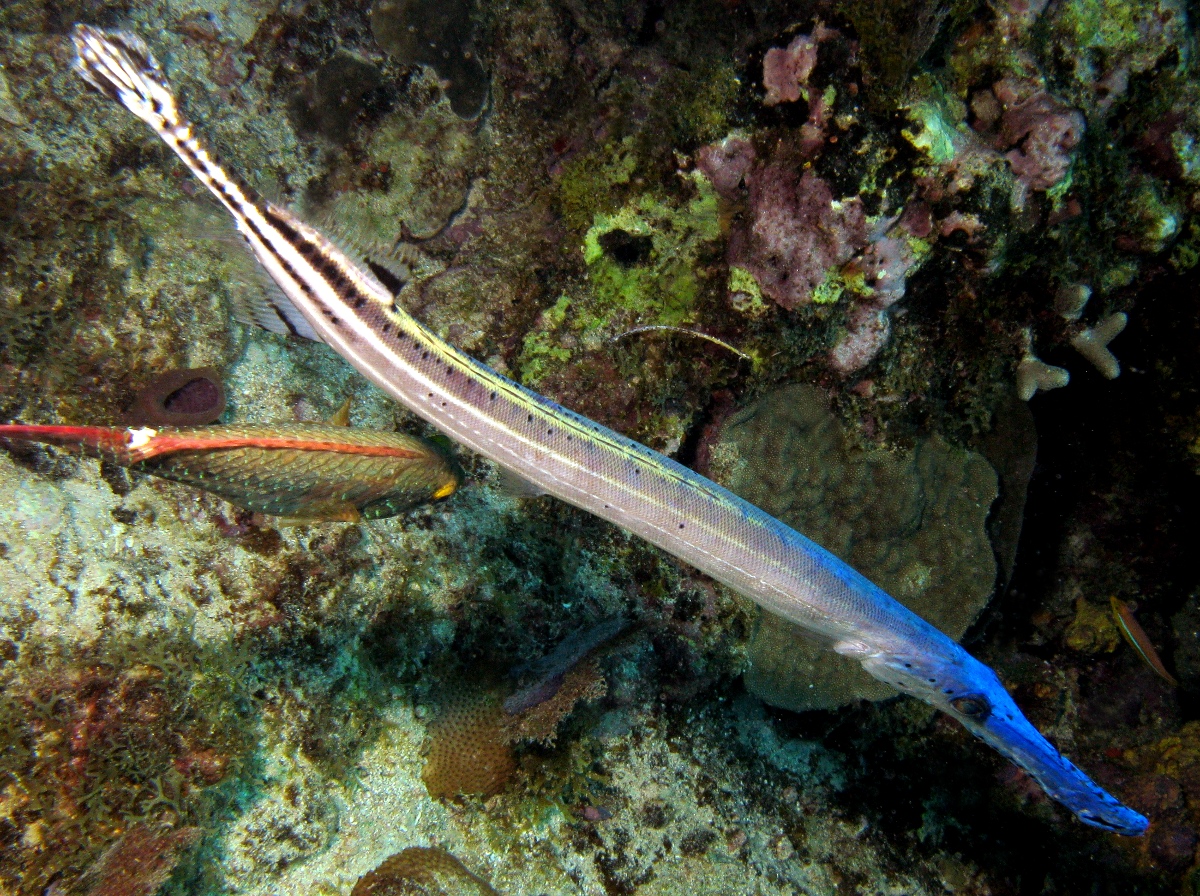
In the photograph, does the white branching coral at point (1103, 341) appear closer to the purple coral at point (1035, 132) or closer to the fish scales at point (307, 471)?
the purple coral at point (1035, 132)

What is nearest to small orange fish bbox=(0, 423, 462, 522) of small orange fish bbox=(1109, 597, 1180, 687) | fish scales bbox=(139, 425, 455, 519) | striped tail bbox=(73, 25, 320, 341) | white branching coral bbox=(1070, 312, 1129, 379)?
fish scales bbox=(139, 425, 455, 519)

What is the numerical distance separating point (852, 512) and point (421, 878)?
405 cm

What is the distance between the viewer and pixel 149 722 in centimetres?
311

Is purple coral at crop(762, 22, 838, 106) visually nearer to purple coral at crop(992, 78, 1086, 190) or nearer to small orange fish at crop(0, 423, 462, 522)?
Answer: purple coral at crop(992, 78, 1086, 190)

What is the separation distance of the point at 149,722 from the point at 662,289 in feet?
13.5

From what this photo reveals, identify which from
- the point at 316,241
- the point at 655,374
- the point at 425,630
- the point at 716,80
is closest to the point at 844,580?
the point at 655,374

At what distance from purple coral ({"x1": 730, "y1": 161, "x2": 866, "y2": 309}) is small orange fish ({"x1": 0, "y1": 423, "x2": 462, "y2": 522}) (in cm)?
237

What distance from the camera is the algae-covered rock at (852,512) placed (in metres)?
4.35

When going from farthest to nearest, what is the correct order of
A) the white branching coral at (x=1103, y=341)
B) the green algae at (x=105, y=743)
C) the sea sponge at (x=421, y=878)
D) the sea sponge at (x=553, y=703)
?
the white branching coral at (x=1103, y=341) → the sea sponge at (x=553, y=703) → the sea sponge at (x=421, y=878) → the green algae at (x=105, y=743)

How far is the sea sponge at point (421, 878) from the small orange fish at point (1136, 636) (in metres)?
5.99

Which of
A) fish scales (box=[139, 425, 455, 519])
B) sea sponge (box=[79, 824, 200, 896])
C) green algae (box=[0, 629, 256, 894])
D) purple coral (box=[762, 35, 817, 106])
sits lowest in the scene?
sea sponge (box=[79, 824, 200, 896])

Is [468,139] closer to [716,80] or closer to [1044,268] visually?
[716,80]

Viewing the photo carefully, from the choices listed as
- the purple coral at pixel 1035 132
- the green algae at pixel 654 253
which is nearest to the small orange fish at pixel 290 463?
the green algae at pixel 654 253

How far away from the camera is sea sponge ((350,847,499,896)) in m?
3.49
